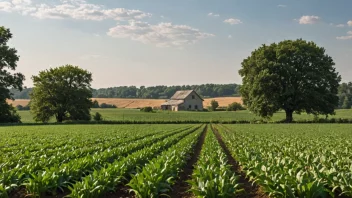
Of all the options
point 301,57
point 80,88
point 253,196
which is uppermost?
point 301,57

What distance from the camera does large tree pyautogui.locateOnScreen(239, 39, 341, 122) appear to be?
58.0 metres

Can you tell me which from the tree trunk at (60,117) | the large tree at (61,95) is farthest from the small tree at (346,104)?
the tree trunk at (60,117)

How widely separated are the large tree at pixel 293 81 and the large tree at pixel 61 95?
34.2 m

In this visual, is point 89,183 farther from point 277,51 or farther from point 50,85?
point 50,85

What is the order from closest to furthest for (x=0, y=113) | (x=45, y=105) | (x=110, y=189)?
1. (x=110, y=189)
2. (x=0, y=113)
3. (x=45, y=105)

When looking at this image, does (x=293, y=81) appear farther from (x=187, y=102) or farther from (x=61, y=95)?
(x=187, y=102)

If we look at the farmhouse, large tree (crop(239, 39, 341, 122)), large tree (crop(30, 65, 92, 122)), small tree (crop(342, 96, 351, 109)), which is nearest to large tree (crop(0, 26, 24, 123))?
large tree (crop(30, 65, 92, 122))

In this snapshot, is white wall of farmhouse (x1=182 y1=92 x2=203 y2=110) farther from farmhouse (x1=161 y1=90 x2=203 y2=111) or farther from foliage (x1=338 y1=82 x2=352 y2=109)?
foliage (x1=338 y1=82 x2=352 y2=109)

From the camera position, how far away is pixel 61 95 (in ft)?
225

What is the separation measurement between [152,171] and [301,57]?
57012 millimetres

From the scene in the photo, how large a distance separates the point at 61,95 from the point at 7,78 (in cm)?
1118

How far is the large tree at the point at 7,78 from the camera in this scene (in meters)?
58.3

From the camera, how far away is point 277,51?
6112 centimetres

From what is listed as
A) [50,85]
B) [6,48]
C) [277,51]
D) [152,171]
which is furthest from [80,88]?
[152,171]
